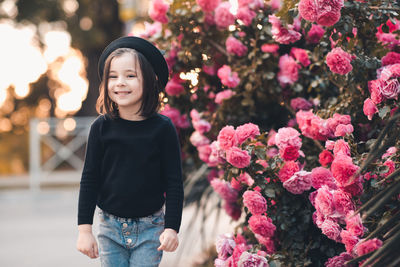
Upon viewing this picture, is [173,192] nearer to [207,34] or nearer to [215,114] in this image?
[215,114]

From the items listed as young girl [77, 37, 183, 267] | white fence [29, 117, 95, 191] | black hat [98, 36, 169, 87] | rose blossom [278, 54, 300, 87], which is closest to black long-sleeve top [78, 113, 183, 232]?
young girl [77, 37, 183, 267]

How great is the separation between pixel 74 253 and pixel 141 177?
8.92 ft

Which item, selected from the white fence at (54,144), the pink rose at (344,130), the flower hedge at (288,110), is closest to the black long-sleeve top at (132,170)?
the flower hedge at (288,110)

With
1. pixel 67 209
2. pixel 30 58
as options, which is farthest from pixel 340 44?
pixel 30 58

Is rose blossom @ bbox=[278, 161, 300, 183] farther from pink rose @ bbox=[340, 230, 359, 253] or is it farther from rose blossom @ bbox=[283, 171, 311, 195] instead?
pink rose @ bbox=[340, 230, 359, 253]

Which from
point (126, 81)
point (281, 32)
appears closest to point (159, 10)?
point (281, 32)

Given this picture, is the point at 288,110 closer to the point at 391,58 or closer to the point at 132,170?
the point at 391,58

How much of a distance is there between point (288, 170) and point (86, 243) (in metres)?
0.86

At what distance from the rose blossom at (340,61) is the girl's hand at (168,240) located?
97cm

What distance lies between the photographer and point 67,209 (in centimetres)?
688

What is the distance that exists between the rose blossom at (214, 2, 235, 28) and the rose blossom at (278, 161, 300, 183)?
947 mm

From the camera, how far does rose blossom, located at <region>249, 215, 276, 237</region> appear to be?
198 cm

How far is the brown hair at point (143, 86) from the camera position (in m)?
1.79

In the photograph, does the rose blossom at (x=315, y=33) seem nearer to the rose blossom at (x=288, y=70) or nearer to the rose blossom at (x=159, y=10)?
the rose blossom at (x=288, y=70)
